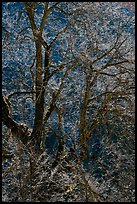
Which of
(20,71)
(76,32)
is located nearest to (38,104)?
(20,71)

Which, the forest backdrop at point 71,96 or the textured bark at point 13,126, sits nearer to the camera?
the forest backdrop at point 71,96

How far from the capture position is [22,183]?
5.01m

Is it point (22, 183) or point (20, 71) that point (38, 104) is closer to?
point (20, 71)

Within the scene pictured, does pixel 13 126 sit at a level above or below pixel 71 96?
below

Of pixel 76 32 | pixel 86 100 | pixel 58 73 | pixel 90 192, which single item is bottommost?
pixel 90 192

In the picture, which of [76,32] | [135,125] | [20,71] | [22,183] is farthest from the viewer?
[20,71]

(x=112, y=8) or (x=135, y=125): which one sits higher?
(x=112, y=8)

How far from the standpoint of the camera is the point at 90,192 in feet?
17.0

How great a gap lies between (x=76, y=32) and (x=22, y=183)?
7.31 ft

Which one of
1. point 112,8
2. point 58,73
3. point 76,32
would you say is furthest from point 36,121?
point 112,8

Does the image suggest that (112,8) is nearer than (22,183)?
No

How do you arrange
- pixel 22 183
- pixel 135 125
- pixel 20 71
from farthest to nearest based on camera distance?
pixel 20 71 → pixel 135 125 → pixel 22 183

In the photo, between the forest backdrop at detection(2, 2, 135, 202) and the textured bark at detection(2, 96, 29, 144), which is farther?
the textured bark at detection(2, 96, 29, 144)

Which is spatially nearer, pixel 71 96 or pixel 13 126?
pixel 13 126
